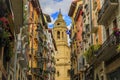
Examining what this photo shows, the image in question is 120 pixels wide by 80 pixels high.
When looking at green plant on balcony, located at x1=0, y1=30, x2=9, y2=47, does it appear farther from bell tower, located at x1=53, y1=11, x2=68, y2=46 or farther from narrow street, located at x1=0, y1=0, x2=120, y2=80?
bell tower, located at x1=53, y1=11, x2=68, y2=46

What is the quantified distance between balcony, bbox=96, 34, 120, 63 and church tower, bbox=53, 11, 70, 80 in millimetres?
68830

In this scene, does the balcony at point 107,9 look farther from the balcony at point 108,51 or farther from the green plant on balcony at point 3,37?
the green plant on balcony at point 3,37

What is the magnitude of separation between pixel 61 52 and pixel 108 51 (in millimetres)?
76149

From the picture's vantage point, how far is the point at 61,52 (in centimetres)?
10169

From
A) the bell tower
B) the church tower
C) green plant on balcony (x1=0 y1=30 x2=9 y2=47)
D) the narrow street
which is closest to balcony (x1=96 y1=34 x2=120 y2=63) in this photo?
the narrow street

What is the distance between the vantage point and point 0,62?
66.6 ft

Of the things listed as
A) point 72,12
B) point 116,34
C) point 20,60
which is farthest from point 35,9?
point 116,34

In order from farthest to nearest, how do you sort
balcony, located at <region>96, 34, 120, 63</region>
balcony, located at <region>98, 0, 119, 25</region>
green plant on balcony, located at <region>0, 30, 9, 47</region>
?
1. balcony, located at <region>98, 0, 119, 25</region>
2. balcony, located at <region>96, 34, 120, 63</region>
3. green plant on balcony, located at <region>0, 30, 9, 47</region>

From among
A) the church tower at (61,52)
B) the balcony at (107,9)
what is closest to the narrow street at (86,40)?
the balcony at (107,9)

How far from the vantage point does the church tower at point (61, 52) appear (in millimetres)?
98431

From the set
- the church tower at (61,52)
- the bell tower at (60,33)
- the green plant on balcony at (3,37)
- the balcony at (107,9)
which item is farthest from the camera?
the bell tower at (60,33)

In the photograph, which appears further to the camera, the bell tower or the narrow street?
the bell tower

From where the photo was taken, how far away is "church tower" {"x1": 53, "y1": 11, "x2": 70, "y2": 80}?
9843 centimetres

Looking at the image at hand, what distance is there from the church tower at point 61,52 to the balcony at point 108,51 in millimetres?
68830
